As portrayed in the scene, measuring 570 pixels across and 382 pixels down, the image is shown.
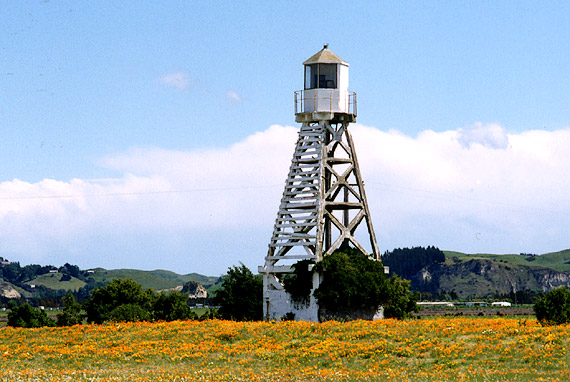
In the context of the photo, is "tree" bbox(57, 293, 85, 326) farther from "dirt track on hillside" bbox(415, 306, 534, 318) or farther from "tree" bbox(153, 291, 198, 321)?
"dirt track on hillside" bbox(415, 306, 534, 318)

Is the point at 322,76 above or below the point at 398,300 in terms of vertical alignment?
above

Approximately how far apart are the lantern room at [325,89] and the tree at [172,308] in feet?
61.6

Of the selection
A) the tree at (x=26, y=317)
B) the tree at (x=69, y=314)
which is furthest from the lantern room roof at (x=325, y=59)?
the tree at (x=26, y=317)

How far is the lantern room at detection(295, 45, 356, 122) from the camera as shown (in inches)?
2470

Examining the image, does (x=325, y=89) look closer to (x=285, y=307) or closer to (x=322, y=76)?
(x=322, y=76)

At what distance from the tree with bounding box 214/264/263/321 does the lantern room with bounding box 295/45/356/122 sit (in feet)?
40.4

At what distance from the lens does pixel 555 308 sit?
48.0 metres

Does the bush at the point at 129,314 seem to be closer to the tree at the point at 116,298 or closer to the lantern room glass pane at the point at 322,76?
the tree at the point at 116,298

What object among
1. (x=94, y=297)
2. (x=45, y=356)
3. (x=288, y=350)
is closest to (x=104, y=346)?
(x=45, y=356)

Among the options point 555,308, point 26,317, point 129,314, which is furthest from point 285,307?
point 26,317

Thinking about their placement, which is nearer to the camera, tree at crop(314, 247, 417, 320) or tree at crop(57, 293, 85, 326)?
tree at crop(314, 247, 417, 320)

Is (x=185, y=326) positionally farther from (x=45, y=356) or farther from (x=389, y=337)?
(x=389, y=337)

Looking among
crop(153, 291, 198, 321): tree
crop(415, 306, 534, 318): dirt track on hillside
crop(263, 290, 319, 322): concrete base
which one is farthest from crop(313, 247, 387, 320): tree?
crop(415, 306, 534, 318): dirt track on hillside

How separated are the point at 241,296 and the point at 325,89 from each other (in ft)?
52.8
